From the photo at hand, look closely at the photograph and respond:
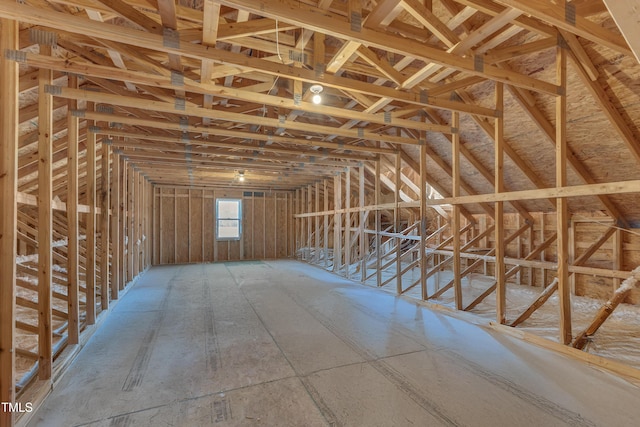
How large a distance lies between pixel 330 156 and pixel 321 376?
4.12 m

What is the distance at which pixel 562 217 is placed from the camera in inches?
116

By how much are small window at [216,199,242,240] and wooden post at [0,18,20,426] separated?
8633mm

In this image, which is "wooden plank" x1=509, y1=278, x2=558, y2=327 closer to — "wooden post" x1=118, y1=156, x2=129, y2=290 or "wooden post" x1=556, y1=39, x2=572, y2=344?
"wooden post" x1=556, y1=39, x2=572, y2=344

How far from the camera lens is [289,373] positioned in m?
2.47

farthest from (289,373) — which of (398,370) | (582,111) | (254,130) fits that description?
(582,111)

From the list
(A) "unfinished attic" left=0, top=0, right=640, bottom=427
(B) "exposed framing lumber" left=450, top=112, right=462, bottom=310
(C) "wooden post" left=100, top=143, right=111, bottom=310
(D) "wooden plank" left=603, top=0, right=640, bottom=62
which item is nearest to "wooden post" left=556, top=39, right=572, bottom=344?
(A) "unfinished attic" left=0, top=0, right=640, bottom=427

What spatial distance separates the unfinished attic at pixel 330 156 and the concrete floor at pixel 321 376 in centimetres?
2

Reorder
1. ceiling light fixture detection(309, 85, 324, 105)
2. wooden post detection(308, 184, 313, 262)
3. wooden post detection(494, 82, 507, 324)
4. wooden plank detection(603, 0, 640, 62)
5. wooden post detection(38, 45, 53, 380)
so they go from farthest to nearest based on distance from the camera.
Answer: wooden post detection(308, 184, 313, 262) < wooden post detection(494, 82, 507, 324) < ceiling light fixture detection(309, 85, 324, 105) < wooden post detection(38, 45, 53, 380) < wooden plank detection(603, 0, 640, 62)

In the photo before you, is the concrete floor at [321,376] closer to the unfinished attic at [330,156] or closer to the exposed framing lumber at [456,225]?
the unfinished attic at [330,156]

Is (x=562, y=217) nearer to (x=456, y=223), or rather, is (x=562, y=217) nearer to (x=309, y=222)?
(x=456, y=223)

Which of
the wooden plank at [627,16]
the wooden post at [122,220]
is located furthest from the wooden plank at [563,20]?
the wooden post at [122,220]

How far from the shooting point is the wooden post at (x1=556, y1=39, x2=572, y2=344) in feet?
9.56

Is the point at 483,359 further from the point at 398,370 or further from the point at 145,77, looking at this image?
the point at 145,77

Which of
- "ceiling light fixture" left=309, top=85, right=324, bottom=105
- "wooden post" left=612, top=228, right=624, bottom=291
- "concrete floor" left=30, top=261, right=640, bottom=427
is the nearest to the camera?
"concrete floor" left=30, top=261, right=640, bottom=427
